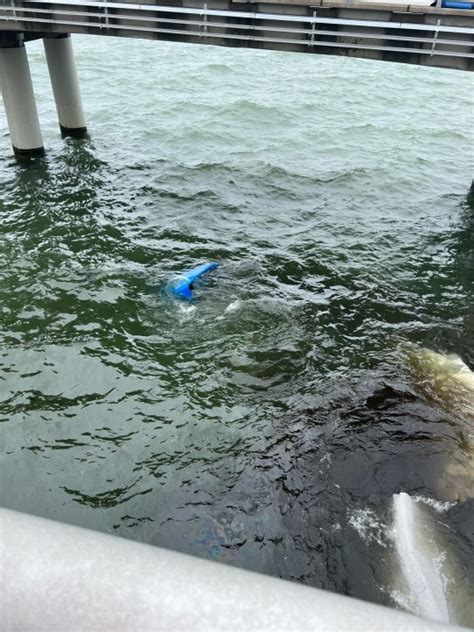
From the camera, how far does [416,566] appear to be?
8.01 m

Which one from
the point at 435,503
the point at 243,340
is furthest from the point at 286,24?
the point at 435,503

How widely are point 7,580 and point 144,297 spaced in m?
12.6

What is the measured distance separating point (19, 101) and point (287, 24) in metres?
11.6

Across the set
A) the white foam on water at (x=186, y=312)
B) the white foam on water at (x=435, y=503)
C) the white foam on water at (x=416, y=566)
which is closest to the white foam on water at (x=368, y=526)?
the white foam on water at (x=416, y=566)

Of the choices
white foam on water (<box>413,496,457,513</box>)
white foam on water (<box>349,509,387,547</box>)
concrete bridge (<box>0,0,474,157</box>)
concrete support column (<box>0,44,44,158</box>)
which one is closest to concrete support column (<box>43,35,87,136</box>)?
concrete support column (<box>0,44,44,158</box>)

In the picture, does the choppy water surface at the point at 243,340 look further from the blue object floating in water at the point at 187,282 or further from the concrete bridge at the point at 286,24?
the concrete bridge at the point at 286,24

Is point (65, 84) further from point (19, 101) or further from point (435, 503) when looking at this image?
point (435, 503)

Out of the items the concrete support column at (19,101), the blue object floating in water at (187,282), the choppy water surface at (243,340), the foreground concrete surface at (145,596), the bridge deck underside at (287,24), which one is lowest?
the choppy water surface at (243,340)

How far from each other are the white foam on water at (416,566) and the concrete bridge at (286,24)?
1246 cm

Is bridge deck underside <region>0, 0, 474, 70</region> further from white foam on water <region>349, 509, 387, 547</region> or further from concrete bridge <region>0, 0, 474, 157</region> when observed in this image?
white foam on water <region>349, 509, 387, 547</region>

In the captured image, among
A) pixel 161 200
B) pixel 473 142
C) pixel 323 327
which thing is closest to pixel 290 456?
pixel 323 327

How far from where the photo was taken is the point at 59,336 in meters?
13.2

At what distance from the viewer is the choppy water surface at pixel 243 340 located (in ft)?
29.5

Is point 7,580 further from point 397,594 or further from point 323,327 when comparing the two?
point 323,327
